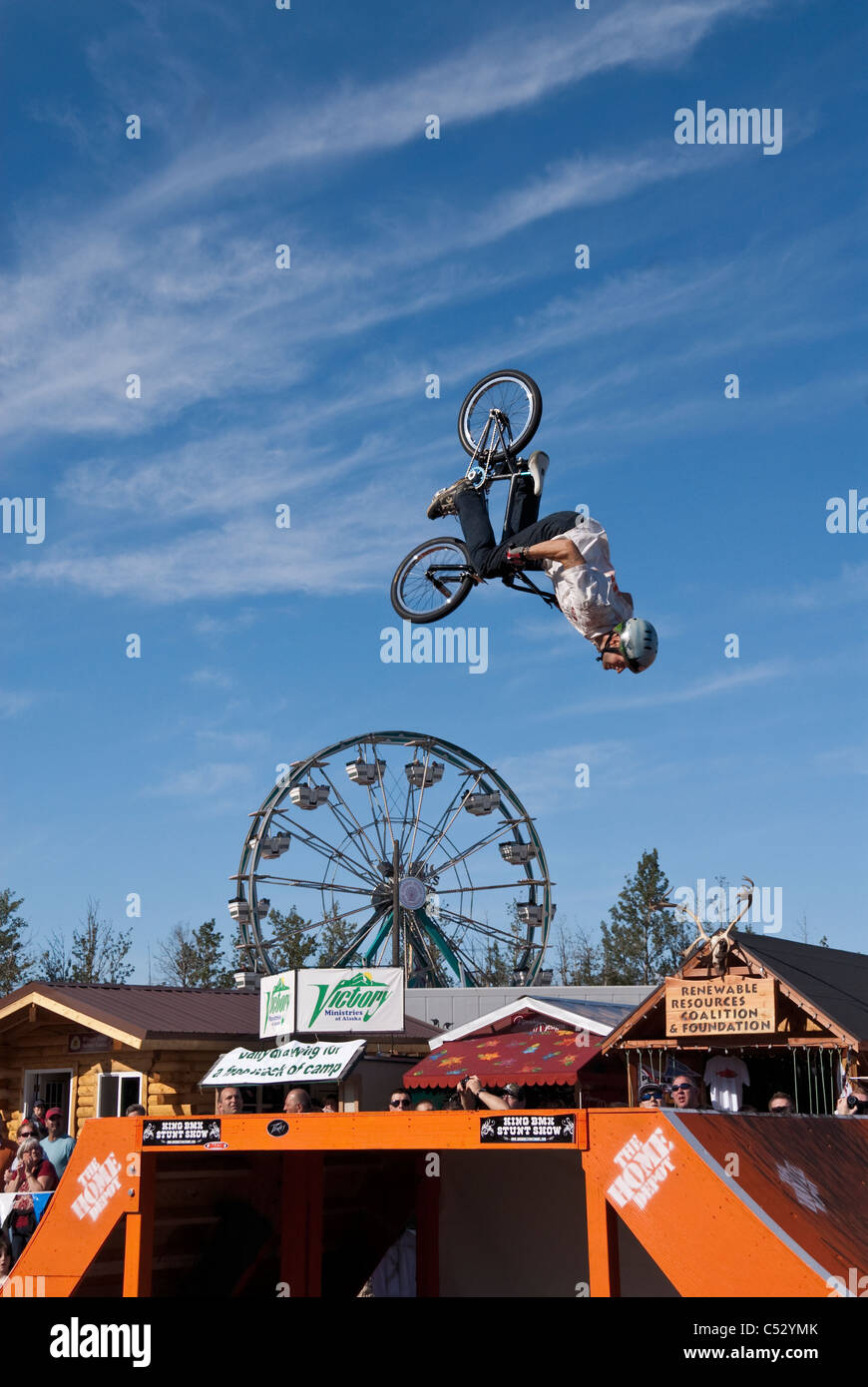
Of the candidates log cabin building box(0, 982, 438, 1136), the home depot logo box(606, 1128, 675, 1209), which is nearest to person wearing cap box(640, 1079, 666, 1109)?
the home depot logo box(606, 1128, 675, 1209)

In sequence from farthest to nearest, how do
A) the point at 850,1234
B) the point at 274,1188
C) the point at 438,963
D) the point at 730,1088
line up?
the point at 438,963, the point at 730,1088, the point at 274,1188, the point at 850,1234

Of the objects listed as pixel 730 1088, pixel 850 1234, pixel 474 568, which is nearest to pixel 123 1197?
pixel 850 1234

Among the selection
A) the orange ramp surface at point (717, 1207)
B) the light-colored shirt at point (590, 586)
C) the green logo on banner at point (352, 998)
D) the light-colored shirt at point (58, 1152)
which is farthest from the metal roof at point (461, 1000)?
the orange ramp surface at point (717, 1207)

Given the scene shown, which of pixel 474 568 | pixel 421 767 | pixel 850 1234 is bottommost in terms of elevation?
pixel 850 1234

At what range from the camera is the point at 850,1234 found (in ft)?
20.6

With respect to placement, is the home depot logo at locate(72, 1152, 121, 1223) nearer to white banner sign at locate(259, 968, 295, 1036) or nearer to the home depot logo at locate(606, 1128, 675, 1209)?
the home depot logo at locate(606, 1128, 675, 1209)

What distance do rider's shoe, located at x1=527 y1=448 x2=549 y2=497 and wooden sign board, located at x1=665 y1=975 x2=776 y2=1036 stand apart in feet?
21.9

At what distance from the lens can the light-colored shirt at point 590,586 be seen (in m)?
9.47

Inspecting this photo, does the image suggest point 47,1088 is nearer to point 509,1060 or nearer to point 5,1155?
point 509,1060

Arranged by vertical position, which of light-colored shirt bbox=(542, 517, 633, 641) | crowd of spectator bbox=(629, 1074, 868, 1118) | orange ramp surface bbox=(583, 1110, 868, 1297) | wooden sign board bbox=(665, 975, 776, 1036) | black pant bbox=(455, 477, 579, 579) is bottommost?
orange ramp surface bbox=(583, 1110, 868, 1297)

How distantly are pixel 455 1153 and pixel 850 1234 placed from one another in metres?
3.20

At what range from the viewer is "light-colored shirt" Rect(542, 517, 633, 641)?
947 centimetres
